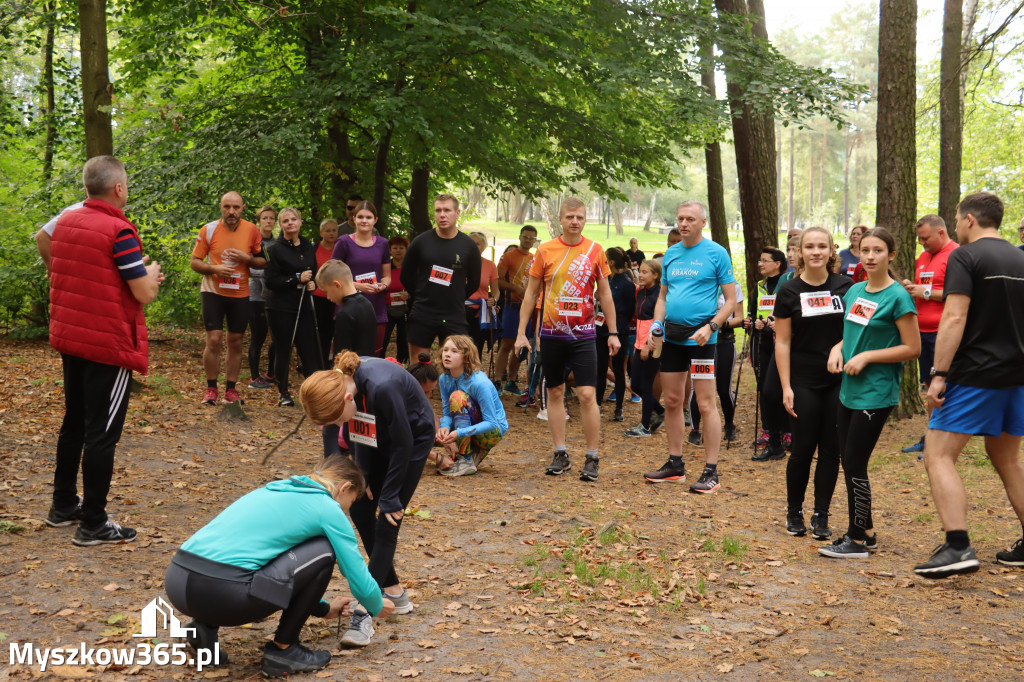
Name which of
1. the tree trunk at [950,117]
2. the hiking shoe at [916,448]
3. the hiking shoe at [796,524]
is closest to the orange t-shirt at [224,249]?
the hiking shoe at [796,524]

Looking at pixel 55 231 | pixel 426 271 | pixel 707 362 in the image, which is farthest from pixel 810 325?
pixel 55 231

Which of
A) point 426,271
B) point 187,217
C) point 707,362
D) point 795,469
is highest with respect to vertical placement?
point 187,217

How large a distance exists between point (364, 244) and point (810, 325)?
492cm

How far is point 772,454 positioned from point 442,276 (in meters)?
3.90

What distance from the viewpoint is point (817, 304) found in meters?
5.51

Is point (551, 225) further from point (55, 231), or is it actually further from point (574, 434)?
point (55, 231)

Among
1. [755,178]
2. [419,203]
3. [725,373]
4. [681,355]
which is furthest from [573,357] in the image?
[419,203]

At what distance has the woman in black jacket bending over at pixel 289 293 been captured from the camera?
29.9ft

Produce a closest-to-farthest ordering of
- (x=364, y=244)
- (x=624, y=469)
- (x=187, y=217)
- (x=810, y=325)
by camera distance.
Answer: (x=810, y=325)
(x=624, y=469)
(x=364, y=244)
(x=187, y=217)

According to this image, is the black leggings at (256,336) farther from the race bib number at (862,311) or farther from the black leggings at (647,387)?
the race bib number at (862,311)

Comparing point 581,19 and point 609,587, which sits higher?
point 581,19

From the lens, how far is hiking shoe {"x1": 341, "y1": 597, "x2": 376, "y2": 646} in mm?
3822

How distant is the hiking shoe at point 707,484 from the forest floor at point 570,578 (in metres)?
0.15

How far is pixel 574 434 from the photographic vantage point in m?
9.67
